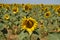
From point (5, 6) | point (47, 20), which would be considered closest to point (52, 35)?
point (47, 20)

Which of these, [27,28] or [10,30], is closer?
[27,28]

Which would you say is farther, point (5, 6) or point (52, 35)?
point (5, 6)

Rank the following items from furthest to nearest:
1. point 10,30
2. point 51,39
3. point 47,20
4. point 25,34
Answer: point 47,20 → point 10,30 → point 25,34 → point 51,39

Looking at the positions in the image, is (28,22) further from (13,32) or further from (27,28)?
(13,32)

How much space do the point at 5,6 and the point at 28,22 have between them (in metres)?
4.75

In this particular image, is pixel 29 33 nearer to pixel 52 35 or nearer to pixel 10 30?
pixel 52 35

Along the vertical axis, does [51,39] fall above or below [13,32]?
above

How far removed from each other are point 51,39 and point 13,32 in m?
3.88

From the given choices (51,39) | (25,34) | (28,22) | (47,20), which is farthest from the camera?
(47,20)

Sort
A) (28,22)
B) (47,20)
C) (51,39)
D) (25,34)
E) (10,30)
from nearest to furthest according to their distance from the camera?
(51,39) → (25,34) → (28,22) → (10,30) → (47,20)

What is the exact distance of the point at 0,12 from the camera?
294 inches

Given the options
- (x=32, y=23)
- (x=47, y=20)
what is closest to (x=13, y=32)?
(x=47, y=20)

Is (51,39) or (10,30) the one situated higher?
(51,39)

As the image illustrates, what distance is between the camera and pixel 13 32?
583cm
